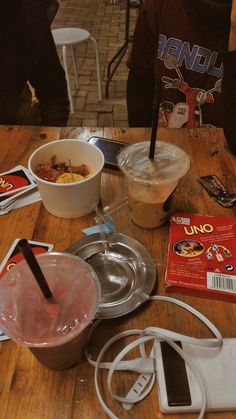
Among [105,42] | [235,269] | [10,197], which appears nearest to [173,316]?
[235,269]

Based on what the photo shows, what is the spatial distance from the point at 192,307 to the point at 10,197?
518mm

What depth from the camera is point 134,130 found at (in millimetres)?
1158

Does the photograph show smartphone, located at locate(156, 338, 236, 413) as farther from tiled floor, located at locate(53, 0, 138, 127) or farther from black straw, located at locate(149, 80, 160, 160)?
tiled floor, located at locate(53, 0, 138, 127)

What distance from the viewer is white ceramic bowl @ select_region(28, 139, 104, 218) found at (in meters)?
0.77

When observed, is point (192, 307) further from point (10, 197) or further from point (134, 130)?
point (134, 130)

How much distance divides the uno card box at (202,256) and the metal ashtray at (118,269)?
5 centimetres

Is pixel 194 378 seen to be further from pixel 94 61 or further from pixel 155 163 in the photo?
pixel 94 61

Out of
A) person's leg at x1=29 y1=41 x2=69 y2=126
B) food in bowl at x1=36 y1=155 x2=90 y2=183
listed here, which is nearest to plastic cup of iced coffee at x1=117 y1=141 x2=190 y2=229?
food in bowl at x1=36 y1=155 x2=90 y2=183

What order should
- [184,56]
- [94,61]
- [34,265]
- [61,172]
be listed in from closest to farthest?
[34,265] < [61,172] < [184,56] < [94,61]

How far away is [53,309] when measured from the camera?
0.53 meters

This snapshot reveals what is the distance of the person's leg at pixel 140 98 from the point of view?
1.52 m

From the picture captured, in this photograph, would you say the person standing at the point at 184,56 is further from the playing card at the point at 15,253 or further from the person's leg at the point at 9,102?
the playing card at the point at 15,253

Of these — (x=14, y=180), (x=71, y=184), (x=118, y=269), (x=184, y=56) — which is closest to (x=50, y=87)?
(x=184, y=56)

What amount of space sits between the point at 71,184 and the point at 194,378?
44 cm
